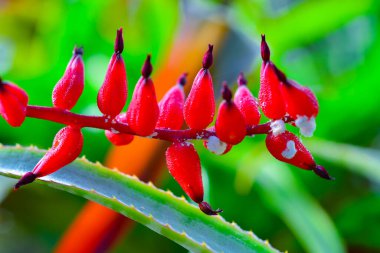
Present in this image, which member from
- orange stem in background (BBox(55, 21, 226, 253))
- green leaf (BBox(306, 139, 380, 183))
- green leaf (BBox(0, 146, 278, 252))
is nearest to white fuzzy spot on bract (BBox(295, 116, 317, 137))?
green leaf (BBox(0, 146, 278, 252))

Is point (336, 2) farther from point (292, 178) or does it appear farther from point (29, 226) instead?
point (29, 226)

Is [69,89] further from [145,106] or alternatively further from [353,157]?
[353,157]

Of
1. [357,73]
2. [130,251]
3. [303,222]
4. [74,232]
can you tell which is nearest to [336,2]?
[357,73]

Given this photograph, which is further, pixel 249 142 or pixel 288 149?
pixel 249 142

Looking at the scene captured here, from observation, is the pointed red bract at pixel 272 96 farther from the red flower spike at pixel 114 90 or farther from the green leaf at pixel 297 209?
the green leaf at pixel 297 209

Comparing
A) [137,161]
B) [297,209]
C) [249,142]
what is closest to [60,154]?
[137,161]

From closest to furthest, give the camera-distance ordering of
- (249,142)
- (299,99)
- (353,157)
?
(299,99)
(353,157)
(249,142)
